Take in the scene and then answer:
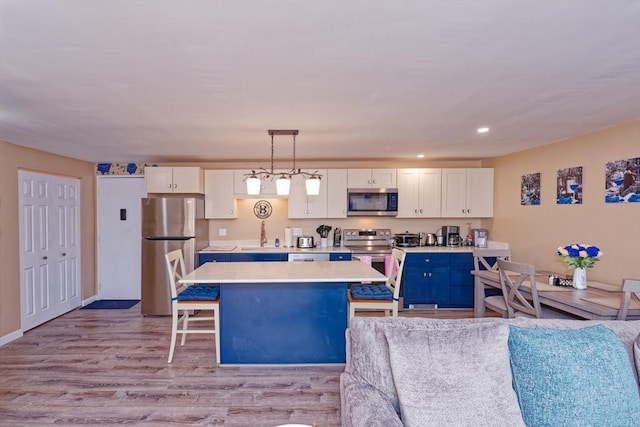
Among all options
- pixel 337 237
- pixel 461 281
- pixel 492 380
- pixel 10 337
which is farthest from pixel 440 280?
pixel 10 337

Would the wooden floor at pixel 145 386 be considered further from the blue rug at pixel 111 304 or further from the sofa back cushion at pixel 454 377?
A: the sofa back cushion at pixel 454 377

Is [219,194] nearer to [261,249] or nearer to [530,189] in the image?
[261,249]

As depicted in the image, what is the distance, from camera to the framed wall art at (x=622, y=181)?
3.03 metres

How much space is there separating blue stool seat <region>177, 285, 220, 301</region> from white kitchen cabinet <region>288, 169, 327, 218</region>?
2.07m

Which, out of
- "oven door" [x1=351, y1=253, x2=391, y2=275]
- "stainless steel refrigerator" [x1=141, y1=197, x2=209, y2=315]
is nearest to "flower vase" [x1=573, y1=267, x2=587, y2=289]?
"oven door" [x1=351, y1=253, x2=391, y2=275]

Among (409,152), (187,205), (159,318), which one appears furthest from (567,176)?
(159,318)

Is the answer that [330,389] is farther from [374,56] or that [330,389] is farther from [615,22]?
[615,22]

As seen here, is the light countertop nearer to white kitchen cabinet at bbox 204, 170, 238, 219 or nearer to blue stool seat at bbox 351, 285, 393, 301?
white kitchen cabinet at bbox 204, 170, 238, 219

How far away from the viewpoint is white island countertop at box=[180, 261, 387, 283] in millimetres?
2967

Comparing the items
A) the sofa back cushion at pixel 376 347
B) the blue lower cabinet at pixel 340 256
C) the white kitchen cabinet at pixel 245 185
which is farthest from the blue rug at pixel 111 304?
the sofa back cushion at pixel 376 347

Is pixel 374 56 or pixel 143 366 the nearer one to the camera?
pixel 374 56

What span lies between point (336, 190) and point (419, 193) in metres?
1.27

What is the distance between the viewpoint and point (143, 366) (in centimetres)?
328

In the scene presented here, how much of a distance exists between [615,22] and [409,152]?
3312 millimetres
